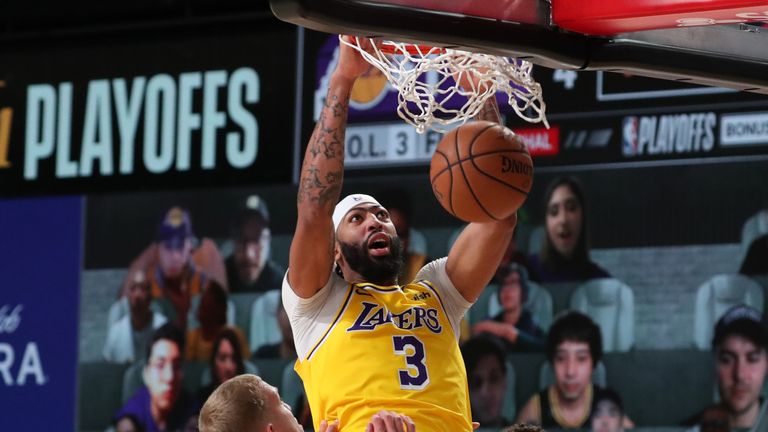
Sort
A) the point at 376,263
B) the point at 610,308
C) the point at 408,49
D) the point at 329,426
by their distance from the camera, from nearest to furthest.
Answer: the point at 329,426 → the point at 376,263 → the point at 408,49 → the point at 610,308

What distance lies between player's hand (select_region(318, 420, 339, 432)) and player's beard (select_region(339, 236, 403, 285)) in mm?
529

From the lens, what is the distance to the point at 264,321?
771 centimetres

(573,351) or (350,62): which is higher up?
(350,62)

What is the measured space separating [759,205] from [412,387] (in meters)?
3.28

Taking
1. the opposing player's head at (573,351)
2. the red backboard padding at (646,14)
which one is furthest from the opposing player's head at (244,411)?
the opposing player's head at (573,351)

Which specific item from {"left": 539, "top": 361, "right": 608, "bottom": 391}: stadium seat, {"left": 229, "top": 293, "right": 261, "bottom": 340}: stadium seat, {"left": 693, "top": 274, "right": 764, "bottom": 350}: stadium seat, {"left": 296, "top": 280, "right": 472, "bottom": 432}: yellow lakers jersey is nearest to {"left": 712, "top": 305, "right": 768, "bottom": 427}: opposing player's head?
{"left": 693, "top": 274, "right": 764, "bottom": 350}: stadium seat

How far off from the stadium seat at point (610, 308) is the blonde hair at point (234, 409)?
3.52 m

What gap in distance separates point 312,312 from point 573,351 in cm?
304

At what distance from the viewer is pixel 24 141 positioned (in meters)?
8.61

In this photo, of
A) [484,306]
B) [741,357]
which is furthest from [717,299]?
[484,306]

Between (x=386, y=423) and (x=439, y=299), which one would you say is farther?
(x=439, y=299)

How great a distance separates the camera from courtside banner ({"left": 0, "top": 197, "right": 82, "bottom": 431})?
27.1 feet

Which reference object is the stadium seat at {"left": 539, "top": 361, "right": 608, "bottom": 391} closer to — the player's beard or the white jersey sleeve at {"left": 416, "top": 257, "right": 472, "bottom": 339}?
the white jersey sleeve at {"left": 416, "top": 257, "right": 472, "bottom": 339}

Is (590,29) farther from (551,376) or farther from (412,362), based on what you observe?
(551,376)
